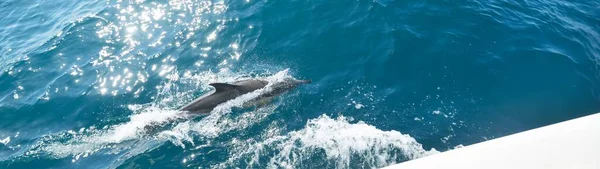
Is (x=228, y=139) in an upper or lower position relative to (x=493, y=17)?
upper

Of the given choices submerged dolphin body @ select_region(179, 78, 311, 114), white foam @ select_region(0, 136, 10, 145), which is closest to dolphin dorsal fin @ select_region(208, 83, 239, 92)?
submerged dolphin body @ select_region(179, 78, 311, 114)

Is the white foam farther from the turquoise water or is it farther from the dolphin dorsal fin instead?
the dolphin dorsal fin

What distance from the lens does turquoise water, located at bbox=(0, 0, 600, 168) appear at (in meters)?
11.1

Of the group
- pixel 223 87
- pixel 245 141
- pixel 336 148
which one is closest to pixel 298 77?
pixel 223 87

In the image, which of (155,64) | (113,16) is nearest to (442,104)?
(155,64)

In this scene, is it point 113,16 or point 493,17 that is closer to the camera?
point 493,17

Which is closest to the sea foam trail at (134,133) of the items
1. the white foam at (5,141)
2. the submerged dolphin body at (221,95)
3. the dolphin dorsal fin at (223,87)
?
the submerged dolphin body at (221,95)

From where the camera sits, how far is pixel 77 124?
1258cm

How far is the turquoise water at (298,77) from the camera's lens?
36.6ft

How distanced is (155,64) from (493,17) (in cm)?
1313

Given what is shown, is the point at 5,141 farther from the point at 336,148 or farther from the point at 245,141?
the point at 336,148

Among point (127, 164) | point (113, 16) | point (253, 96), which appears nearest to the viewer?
point (127, 164)

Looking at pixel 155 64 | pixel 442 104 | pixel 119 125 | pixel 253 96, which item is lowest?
pixel 442 104

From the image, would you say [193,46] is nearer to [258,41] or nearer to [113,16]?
[258,41]
